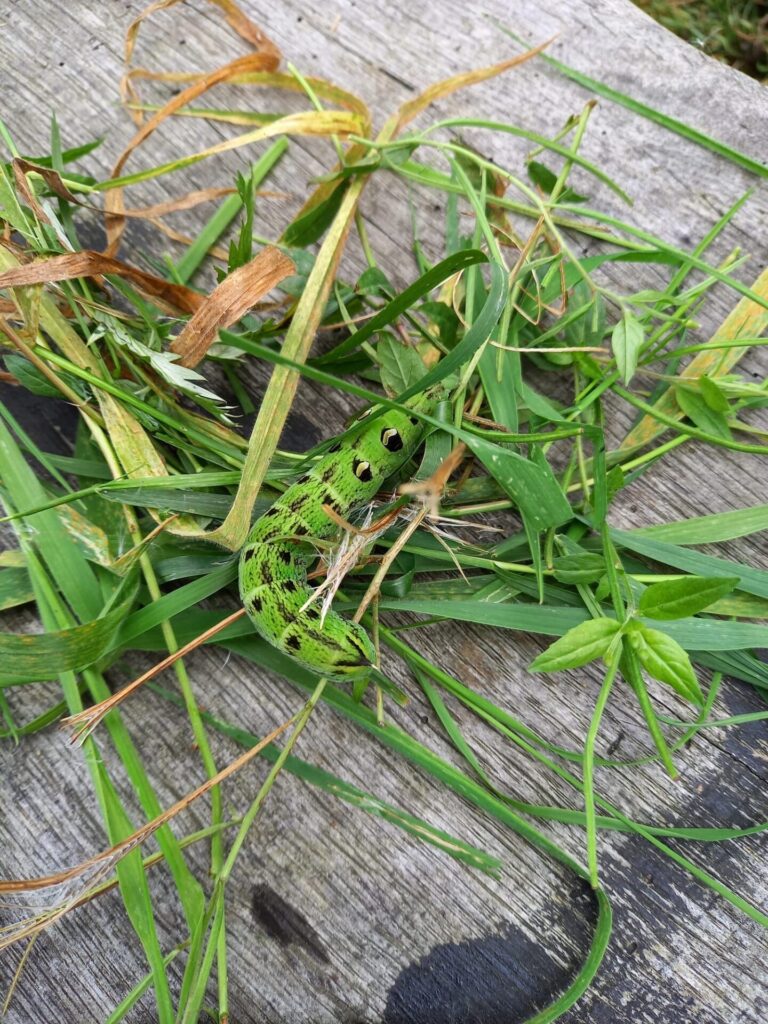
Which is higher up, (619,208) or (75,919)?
(619,208)

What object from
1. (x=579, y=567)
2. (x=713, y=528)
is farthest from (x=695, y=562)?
(x=579, y=567)

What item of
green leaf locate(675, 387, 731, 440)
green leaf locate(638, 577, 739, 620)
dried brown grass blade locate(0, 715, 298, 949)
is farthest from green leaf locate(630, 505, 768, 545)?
dried brown grass blade locate(0, 715, 298, 949)

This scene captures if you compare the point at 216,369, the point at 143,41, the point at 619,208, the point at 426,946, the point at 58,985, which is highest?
the point at 619,208

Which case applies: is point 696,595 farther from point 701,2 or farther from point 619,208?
point 701,2

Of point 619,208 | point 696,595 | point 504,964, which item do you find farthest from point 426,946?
point 619,208

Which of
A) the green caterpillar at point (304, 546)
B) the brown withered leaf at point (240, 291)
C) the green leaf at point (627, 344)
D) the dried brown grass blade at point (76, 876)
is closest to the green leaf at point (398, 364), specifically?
the green caterpillar at point (304, 546)

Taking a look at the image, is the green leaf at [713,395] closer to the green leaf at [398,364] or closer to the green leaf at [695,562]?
the green leaf at [695,562]

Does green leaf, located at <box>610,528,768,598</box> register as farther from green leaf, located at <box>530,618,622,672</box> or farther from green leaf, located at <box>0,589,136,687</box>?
green leaf, located at <box>0,589,136,687</box>
